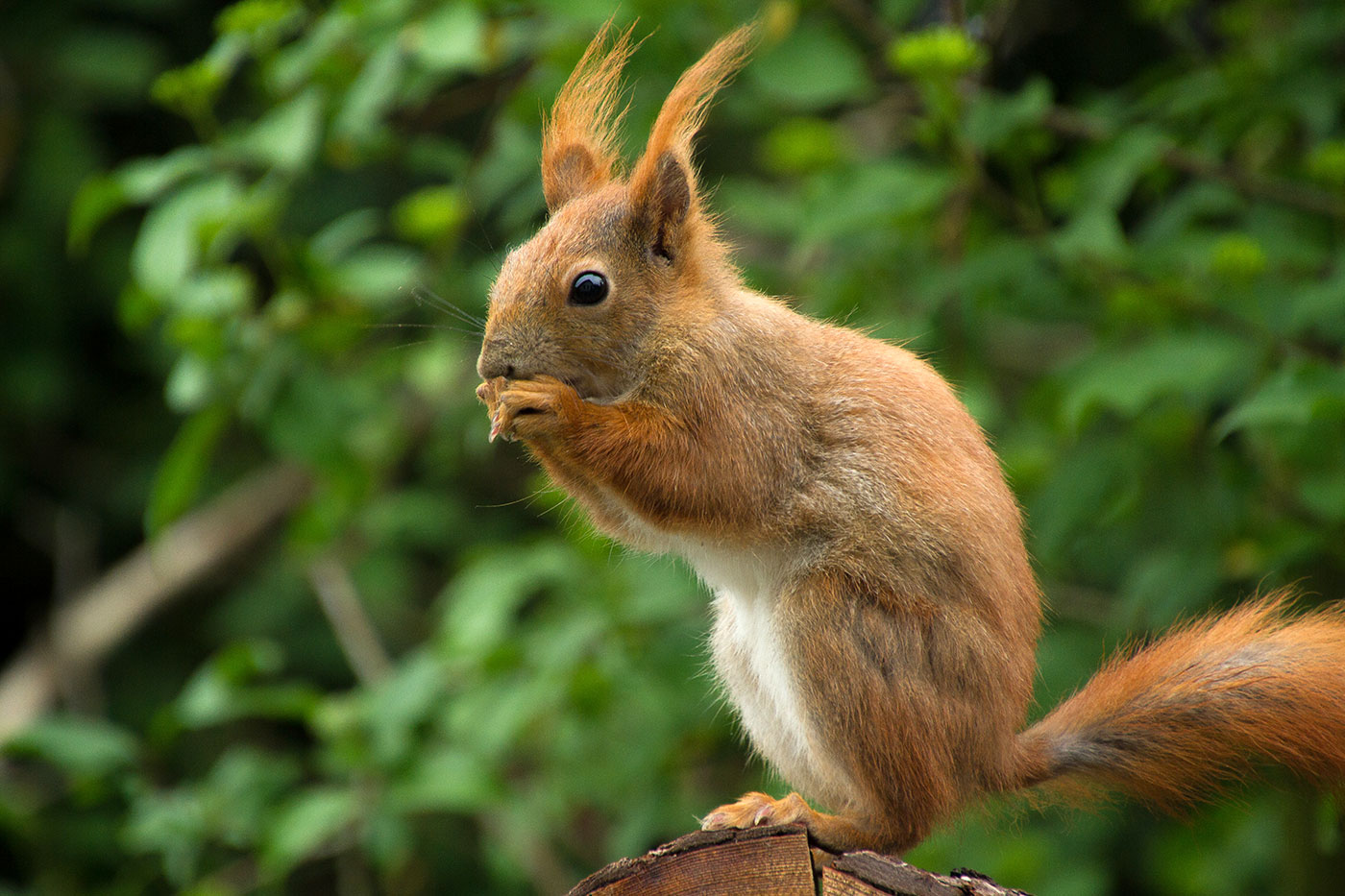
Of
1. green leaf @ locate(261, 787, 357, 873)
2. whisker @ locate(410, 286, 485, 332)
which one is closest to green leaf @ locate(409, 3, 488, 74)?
whisker @ locate(410, 286, 485, 332)

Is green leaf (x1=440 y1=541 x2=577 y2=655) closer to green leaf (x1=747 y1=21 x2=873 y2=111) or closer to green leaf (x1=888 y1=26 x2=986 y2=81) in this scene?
green leaf (x1=747 y1=21 x2=873 y2=111)

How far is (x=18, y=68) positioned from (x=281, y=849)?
9.94 ft

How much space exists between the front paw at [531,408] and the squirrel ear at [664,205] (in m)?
0.36

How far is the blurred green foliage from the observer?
102 inches

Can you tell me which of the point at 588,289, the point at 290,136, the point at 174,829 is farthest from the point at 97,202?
the point at 174,829

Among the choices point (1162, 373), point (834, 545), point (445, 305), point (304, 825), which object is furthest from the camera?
point (304, 825)

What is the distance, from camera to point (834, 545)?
198 centimetres

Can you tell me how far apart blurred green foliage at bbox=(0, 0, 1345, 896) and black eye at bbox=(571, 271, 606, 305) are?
12.9 inches

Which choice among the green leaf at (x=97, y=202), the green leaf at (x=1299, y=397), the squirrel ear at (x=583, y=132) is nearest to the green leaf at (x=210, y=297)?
the green leaf at (x=97, y=202)

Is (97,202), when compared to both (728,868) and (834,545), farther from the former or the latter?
(728,868)

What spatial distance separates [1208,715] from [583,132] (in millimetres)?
1522

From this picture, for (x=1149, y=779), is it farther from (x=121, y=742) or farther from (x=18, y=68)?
(x=18, y=68)

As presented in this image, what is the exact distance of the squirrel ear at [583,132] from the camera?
2.44 metres

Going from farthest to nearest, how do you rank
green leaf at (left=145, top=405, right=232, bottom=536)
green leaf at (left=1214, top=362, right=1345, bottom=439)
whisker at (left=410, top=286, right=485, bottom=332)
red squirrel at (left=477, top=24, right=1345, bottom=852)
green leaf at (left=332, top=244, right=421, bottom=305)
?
green leaf at (left=332, top=244, right=421, bottom=305), green leaf at (left=145, top=405, right=232, bottom=536), whisker at (left=410, top=286, right=485, bottom=332), green leaf at (left=1214, top=362, right=1345, bottom=439), red squirrel at (left=477, top=24, right=1345, bottom=852)
